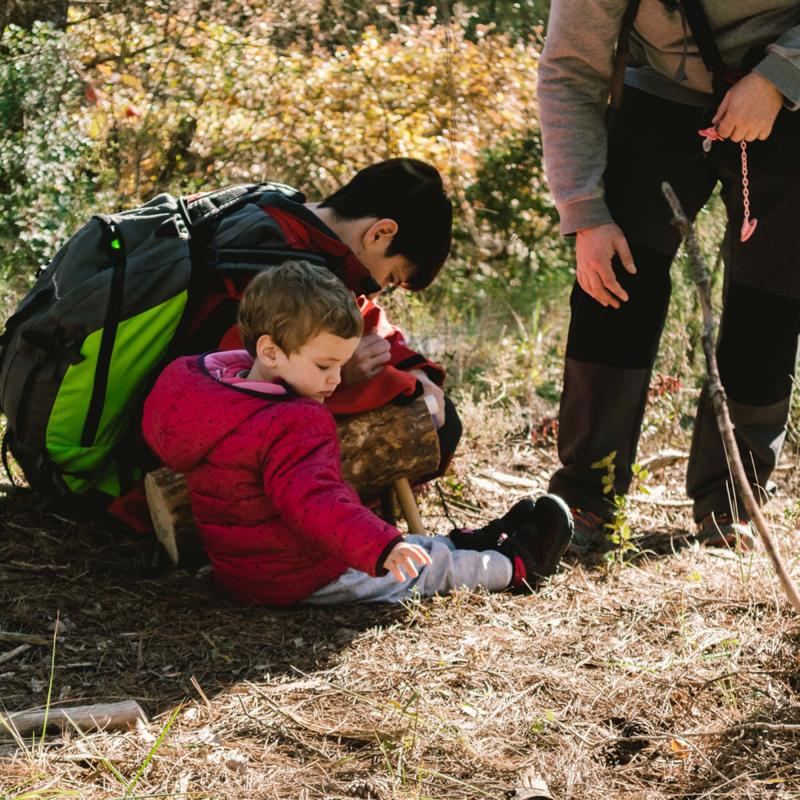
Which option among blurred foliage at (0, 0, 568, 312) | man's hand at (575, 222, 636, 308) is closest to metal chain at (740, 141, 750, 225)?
man's hand at (575, 222, 636, 308)

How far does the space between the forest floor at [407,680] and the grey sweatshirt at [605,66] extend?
1183 millimetres

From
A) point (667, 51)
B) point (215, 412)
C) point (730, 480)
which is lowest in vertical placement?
point (730, 480)

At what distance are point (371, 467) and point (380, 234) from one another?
2.47 feet

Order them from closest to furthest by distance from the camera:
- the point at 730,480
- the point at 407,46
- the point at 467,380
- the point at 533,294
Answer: the point at 730,480 < the point at 467,380 < the point at 533,294 < the point at 407,46

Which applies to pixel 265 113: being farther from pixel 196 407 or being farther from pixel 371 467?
pixel 196 407

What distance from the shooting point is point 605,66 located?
10.4ft

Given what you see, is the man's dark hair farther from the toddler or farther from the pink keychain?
the pink keychain

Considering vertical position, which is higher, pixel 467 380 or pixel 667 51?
pixel 667 51

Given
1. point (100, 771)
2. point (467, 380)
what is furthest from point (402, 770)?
point (467, 380)

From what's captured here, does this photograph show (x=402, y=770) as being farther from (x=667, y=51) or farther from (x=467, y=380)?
(x=467, y=380)

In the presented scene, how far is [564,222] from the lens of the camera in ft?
10.9

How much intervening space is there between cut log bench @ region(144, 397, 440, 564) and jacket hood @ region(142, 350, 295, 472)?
9.8 inches

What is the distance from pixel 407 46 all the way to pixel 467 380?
154 inches

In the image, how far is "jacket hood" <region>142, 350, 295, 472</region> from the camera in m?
2.90
